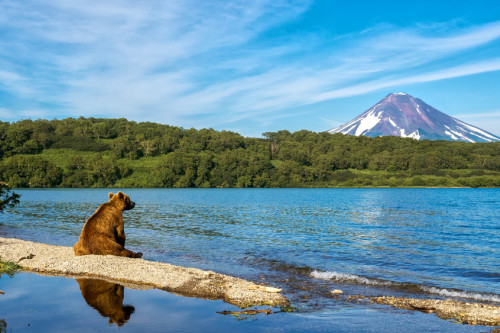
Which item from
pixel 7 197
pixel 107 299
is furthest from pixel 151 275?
pixel 7 197

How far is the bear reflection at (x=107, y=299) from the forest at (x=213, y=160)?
5142 inches

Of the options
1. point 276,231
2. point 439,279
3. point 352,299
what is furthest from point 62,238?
point 439,279

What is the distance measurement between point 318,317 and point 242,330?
210 centimetres

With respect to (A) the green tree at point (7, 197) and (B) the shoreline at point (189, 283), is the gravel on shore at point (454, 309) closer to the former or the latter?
(B) the shoreline at point (189, 283)

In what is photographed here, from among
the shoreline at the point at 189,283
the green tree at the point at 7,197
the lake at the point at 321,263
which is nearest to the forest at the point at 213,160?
the lake at the point at 321,263

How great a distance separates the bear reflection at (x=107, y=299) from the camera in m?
8.01

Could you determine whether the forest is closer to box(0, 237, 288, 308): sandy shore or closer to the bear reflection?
box(0, 237, 288, 308): sandy shore

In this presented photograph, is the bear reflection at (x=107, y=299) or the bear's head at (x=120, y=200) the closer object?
→ the bear reflection at (x=107, y=299)

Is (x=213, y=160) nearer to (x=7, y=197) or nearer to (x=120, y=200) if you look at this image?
(x=7, y=197)

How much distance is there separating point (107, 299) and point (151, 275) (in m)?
2.55

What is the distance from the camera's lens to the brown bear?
14.5 meters

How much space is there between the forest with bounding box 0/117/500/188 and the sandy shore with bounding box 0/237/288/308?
12662cm

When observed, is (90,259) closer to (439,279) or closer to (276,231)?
(439,279)

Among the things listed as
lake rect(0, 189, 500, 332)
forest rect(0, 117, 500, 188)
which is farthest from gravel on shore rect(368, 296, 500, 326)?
forest rect(0, 117, 500, 188)
